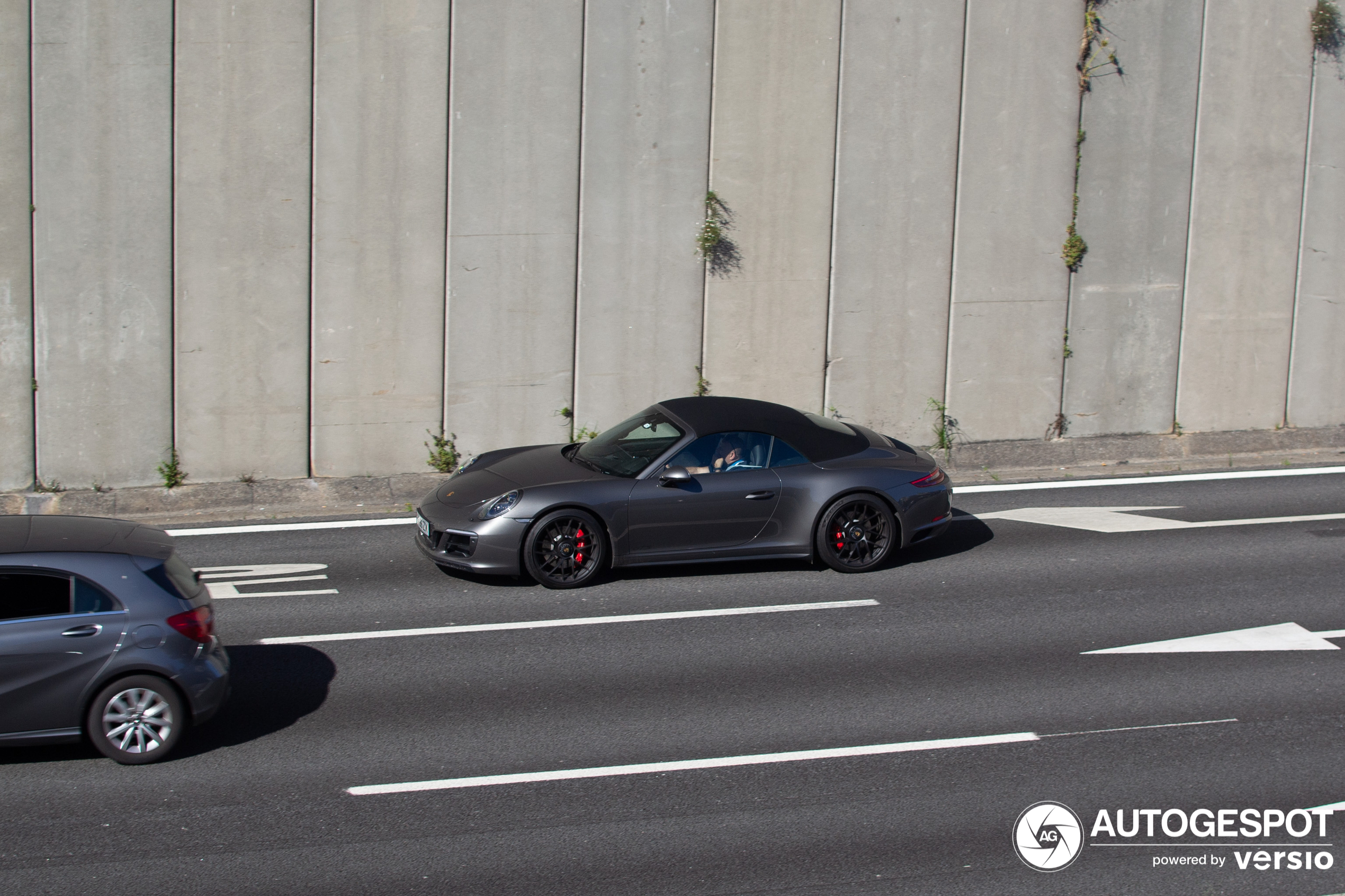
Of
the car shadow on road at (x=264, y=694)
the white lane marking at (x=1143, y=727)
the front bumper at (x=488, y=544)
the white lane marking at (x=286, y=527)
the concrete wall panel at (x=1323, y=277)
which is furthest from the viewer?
the concrete wall panel at (x=1323, y=277)

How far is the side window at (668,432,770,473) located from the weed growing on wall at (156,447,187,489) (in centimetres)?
588

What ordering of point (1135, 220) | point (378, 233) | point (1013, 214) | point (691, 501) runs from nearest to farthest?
point (691, 501) → point (378, 233) → point (1013, 214) → point (1135, 220)

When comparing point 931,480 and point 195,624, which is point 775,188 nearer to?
point 931,480

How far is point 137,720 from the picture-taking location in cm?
662

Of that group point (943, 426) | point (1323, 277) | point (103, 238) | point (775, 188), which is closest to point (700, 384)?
point (775, 188)

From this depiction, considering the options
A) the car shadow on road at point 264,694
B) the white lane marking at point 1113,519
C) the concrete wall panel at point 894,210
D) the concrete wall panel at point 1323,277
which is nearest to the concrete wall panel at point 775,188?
the concrete wall panel at point 894,210

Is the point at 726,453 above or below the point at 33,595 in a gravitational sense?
above

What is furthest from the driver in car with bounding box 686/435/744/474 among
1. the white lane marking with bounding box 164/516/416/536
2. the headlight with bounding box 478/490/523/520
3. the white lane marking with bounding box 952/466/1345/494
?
the white lane marking with bounding box 952/466/1345/494

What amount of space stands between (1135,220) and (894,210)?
10.1 ft

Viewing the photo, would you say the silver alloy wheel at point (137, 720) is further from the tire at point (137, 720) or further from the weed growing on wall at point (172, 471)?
the weed growing on wall at point (172, 471)

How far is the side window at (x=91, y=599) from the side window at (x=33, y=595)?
47 millimetres

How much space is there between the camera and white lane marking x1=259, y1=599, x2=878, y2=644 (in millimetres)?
8547

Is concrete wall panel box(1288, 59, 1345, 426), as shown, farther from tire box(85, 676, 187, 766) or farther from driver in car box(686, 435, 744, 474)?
tire box(85, 676, 187, 766)

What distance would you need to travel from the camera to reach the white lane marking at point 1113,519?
37.9 ft
